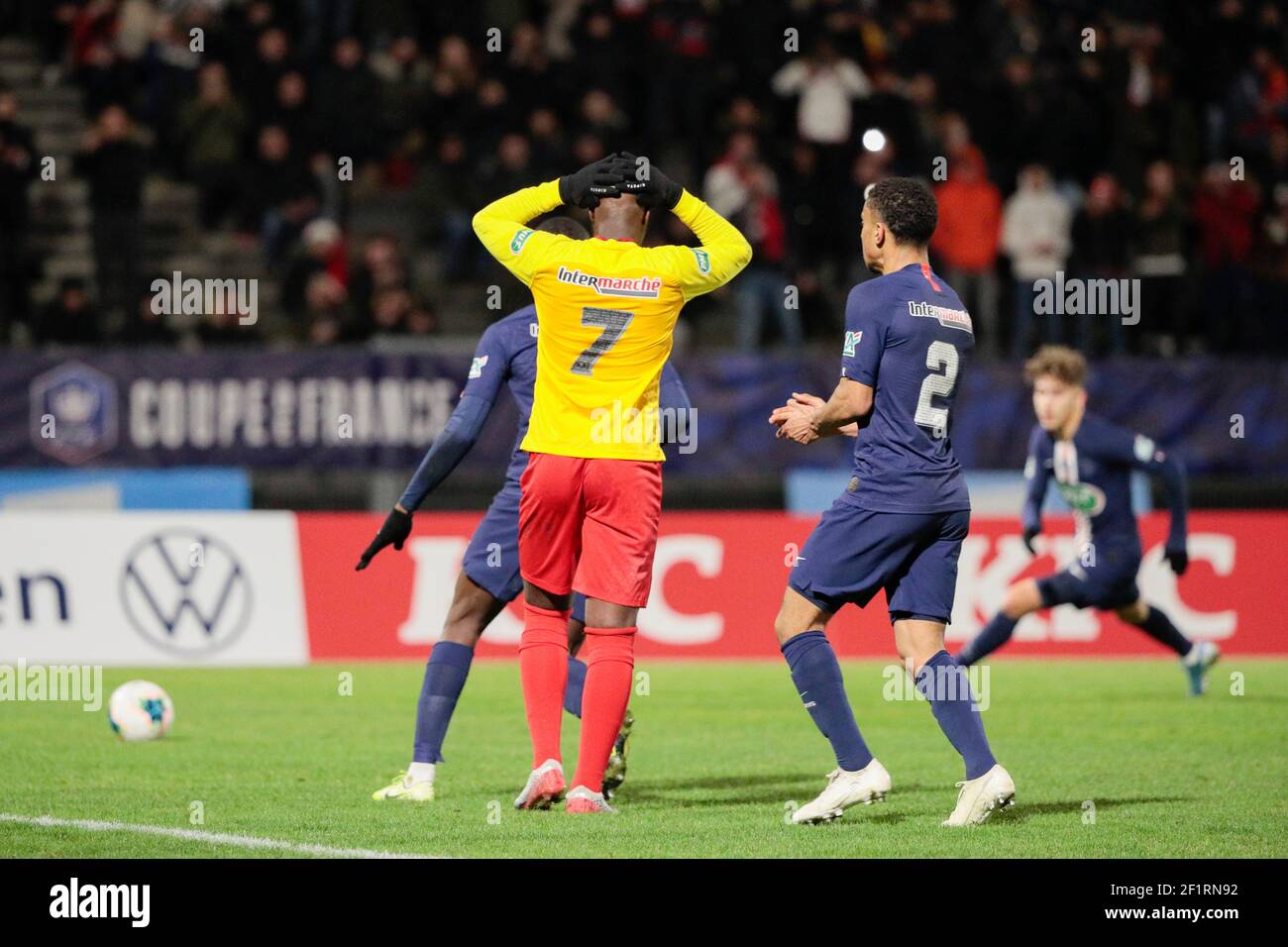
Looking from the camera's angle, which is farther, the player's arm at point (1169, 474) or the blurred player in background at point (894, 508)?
the player's arm at point (1169, 474)

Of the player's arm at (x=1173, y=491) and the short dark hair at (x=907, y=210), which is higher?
the short dark hair at (x=907, y=210)

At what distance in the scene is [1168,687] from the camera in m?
13.5

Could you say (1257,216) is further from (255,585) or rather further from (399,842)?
(399,842)

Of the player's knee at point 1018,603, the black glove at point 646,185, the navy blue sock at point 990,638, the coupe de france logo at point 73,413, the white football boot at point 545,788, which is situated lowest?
the white football boot at point 545,788

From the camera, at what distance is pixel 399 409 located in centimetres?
1748

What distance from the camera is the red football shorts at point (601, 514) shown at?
7797mm

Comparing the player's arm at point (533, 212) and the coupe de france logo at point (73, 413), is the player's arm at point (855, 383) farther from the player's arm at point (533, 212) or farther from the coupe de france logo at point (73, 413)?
the coupe de france logo at point (73, 413)

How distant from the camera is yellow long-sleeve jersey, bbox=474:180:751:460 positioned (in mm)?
7820

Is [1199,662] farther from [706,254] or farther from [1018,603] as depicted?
[706,254]

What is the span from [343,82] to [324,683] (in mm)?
7879

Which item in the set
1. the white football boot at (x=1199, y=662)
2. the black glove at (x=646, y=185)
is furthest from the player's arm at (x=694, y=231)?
the white football boot at (x=1199, y=662)

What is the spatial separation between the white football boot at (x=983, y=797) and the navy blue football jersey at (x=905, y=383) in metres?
1.02
